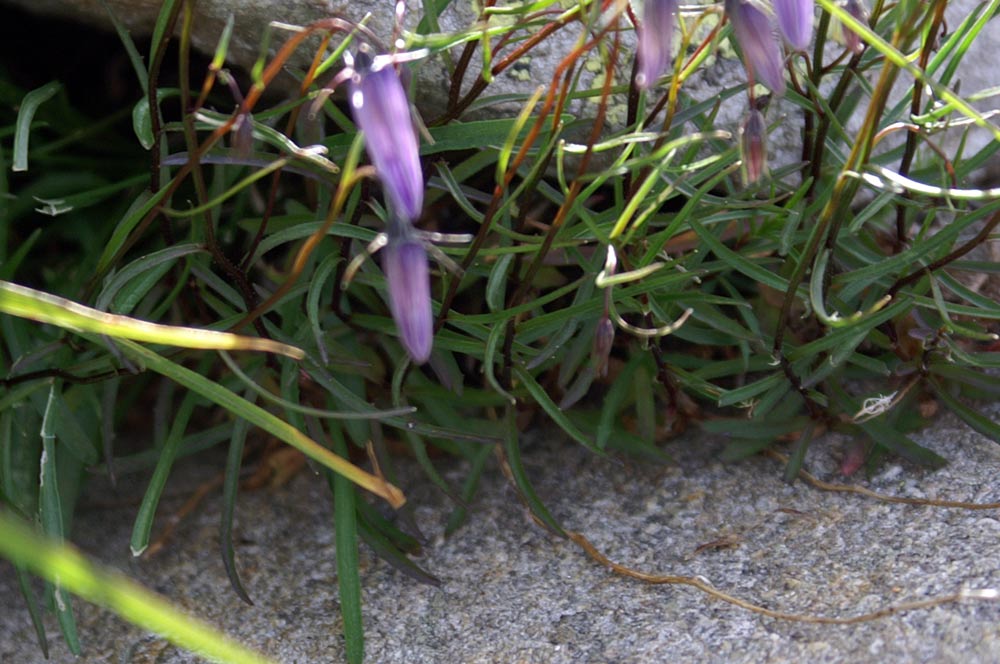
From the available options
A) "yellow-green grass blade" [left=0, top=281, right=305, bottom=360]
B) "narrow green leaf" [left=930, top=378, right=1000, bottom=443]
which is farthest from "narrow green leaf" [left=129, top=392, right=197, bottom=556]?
"narrow green leaf" [left=930, top=378, right=1000, bottom=443]

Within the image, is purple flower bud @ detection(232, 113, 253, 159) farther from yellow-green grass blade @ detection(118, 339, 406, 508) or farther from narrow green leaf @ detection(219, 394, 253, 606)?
narrow green leaf @ detection(219, 394, 253, 606)

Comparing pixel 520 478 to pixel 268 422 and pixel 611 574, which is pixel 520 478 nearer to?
pixel 611 574

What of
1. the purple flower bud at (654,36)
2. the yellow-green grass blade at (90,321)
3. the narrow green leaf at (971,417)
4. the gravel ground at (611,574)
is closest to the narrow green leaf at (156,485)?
the gravel ground at (611,574)

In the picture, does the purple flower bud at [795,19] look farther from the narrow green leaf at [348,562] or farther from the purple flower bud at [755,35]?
the narrow green leaf at [348,562]

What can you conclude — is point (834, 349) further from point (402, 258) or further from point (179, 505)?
point (179, 505)

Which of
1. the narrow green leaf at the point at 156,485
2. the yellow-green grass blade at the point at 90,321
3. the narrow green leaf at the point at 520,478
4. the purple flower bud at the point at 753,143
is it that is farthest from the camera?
the narrow green leaf at the point at 520,478

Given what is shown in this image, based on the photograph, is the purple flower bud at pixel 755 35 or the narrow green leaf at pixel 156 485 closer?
the purple flower bud at pixel 755 35
